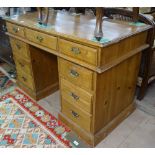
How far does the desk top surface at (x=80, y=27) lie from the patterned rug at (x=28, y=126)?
824mm

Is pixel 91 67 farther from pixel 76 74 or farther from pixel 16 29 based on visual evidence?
pixel 16 29

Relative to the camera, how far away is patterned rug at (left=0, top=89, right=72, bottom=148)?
58.8 inches

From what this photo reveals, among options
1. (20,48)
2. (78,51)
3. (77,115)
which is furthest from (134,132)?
(20,48)

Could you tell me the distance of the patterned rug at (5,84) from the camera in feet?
7.14

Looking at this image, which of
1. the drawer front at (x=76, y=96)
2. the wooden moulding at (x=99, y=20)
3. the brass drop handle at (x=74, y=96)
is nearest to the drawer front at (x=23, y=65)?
the drawer front at (x=76, y=96)

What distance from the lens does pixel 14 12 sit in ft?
6.69

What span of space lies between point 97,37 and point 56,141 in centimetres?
92

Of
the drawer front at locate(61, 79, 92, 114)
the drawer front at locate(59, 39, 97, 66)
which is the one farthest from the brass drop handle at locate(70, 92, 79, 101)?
the drawer front at locate(59, 39, 97, 66)

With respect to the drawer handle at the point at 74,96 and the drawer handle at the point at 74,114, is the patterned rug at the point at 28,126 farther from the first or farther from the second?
the drawer handle at the point at 74,96

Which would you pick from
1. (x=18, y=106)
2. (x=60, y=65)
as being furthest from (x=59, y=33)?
(x=18, y=106)

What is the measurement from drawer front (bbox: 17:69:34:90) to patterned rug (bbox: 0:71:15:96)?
0.62 feet

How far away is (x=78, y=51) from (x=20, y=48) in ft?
2.87

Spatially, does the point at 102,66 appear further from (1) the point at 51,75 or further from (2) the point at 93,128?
(1) the point at 51,75

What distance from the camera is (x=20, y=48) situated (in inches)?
71.7
